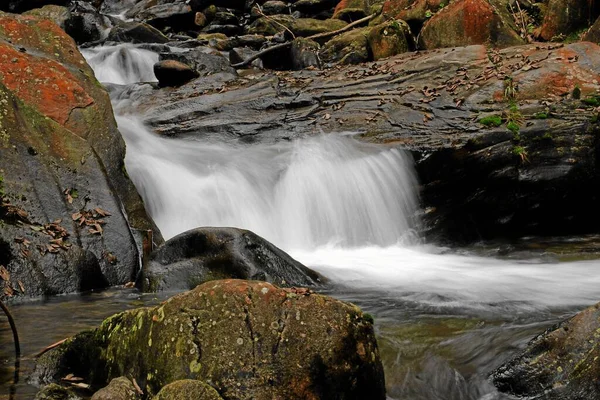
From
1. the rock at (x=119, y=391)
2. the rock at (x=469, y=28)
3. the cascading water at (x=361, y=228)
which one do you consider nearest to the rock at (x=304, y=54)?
the rock at (x=469, y=28)

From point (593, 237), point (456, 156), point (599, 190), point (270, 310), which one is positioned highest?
point (270, 310)

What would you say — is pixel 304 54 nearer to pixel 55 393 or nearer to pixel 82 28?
pixel 82 28

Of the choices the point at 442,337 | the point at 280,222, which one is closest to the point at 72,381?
the point at 442,337

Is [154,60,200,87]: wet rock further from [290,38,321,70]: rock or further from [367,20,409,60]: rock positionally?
[367,20,409,60]: rock

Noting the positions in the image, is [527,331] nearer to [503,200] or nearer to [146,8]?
[503,200]

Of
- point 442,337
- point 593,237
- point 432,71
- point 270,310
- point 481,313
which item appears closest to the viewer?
point 270,310

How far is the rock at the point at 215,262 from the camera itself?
6422 mm

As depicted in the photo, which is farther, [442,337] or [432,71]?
[432,71]

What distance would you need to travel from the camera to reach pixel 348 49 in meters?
16.5

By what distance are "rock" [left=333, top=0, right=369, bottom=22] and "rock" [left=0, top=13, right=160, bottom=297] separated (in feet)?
47.6

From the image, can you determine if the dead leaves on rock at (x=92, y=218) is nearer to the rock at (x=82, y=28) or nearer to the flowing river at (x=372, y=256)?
A: the flowing river at (x=372, y=256)

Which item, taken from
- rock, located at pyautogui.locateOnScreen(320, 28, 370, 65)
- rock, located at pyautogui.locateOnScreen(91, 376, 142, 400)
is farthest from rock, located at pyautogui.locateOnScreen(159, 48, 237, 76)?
rock, located at pyautogui.locateOnScreen(91, 376, 142, 400)

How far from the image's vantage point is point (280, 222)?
9.77m

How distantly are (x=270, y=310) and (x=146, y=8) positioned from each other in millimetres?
26408
